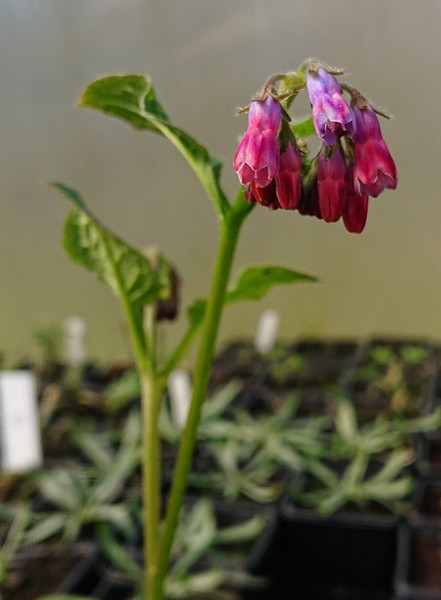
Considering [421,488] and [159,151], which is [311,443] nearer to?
[421,488]

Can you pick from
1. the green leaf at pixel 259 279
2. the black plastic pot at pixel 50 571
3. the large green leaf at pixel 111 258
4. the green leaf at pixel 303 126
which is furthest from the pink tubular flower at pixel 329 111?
the black plastic pot at pixel 50 571

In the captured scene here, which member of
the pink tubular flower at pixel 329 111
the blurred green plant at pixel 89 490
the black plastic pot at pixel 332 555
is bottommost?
the black plastic pot at pixel 332 555

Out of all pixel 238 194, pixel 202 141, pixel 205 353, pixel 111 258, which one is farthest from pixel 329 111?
pixel 202 141

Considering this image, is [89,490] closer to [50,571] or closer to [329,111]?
[50,571]

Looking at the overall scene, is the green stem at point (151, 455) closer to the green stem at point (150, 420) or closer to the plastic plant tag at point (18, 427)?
the green stem at point (150, 420)

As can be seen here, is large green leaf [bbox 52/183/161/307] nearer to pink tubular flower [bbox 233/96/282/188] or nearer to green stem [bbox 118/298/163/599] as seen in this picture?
green stem [bbox 118/298/163/599]

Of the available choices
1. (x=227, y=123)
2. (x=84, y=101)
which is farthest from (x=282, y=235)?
(x=84, y=101)

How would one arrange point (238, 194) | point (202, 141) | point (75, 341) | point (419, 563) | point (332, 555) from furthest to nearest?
1. point (202, 141)
2. point (75, 341)
3. point (332, 555)
4. point (419, 563)
5. point (238, 194)
